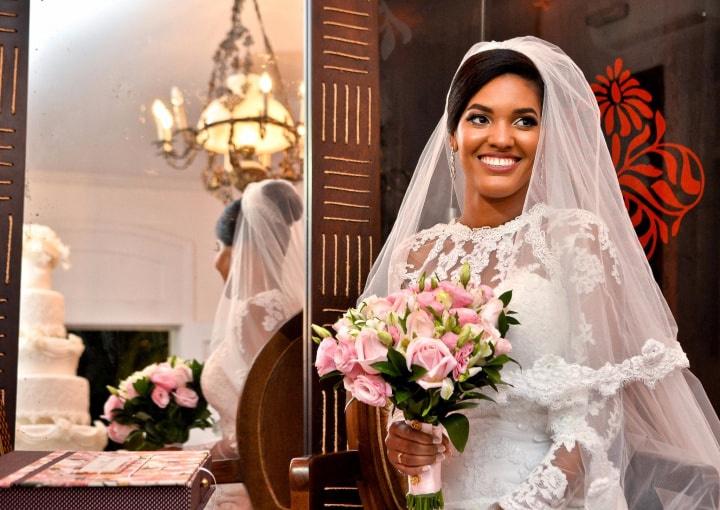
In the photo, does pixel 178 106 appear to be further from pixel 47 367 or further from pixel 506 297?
pixel 506 297

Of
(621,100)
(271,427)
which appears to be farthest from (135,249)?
(621,100)

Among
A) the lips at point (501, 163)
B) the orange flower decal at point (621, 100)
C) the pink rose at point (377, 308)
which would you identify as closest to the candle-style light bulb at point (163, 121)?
the lips at point (501, 163)

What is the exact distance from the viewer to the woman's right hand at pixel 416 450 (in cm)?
210

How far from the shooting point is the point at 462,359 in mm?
1926

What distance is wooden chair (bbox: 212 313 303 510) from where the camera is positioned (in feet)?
10.6

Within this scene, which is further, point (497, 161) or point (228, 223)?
point (228, 223)

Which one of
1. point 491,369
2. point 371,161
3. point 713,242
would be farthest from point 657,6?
point 491,369

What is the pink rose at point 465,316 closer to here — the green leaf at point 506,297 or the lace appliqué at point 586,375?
the green leaf at point 506,297

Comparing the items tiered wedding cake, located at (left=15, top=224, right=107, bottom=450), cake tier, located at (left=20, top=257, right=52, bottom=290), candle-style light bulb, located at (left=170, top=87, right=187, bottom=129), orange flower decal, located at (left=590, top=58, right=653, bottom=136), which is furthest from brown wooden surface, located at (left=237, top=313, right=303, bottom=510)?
orange flower decal, located at (left=590, top=58, right=653, bottom=136)

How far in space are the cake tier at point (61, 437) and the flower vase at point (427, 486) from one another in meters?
1.37

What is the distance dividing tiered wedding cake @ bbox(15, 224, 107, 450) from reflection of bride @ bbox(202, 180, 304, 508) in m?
0.44

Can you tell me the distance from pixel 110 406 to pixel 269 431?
1.81 feet

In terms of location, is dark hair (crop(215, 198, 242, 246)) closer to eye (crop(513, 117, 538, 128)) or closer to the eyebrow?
the eyebrow

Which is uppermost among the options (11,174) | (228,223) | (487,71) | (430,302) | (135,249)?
(487,71)
